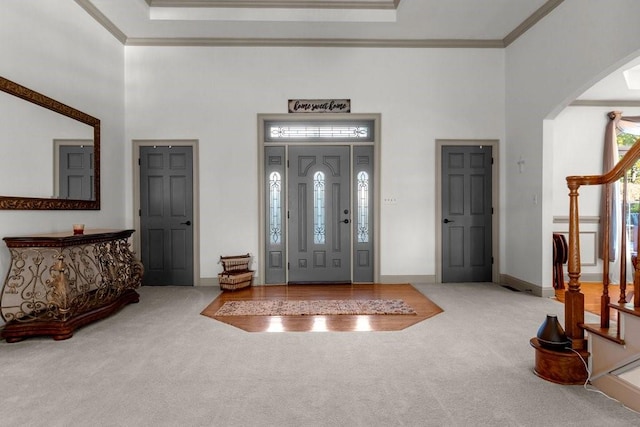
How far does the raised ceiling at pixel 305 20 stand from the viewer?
4.86 metres

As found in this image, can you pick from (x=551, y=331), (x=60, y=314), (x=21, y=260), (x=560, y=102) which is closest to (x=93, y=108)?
(x=21, y=260)

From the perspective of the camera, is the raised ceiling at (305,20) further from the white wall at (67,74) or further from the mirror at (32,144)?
the mirror at (32,144)

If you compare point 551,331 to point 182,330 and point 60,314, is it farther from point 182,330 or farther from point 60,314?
point 60,314

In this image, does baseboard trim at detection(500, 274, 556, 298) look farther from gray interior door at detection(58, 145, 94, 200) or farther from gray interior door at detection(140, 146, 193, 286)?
gray interior door at detection(58, 145, 94, 200)

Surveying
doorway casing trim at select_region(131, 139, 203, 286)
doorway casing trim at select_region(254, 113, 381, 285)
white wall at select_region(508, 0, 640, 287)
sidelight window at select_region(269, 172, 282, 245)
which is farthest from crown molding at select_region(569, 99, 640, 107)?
doorway casing trim at select_region(131, 139, 203, 286)

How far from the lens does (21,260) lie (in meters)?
3.32

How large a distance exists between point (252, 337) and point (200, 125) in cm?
358

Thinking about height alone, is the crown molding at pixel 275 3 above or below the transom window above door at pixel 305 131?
above

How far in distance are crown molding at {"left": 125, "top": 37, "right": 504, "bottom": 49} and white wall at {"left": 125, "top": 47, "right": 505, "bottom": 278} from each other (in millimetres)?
79

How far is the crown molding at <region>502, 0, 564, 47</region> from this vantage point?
183 inches

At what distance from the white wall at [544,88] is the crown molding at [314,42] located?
660 mm

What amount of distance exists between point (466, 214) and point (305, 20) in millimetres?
3727

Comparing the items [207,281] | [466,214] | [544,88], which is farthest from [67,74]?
[544,88]

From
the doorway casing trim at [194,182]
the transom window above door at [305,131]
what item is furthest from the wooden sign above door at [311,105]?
the doorway casing trim at [194,182]
